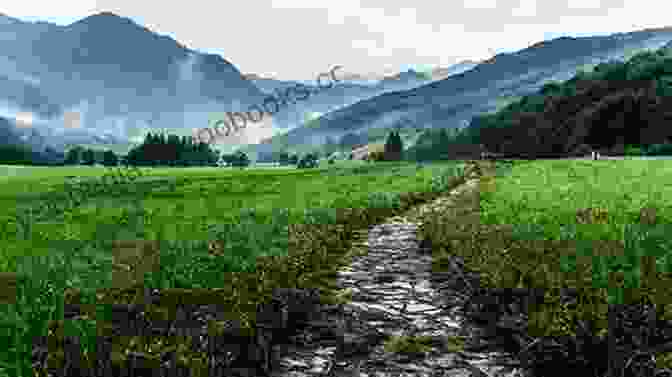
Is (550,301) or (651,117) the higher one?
(651,117)

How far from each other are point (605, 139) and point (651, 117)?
10931 millimetres

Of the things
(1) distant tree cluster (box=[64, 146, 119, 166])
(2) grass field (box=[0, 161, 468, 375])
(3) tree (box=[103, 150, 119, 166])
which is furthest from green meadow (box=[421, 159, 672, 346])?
(1) distant tree cluster (box=[64, 146, 119, 166])

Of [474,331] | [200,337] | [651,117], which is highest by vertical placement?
[651,117]

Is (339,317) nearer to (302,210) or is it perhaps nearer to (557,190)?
(302,210)

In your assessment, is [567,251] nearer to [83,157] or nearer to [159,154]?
[159,154]

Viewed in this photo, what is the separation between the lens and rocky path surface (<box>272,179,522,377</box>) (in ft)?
23.8

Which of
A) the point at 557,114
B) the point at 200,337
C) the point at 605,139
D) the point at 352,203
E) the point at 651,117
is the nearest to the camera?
the point at 200,337

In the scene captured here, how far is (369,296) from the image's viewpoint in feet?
35.2

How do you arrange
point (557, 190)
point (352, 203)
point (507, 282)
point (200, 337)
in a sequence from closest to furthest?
1. point (200, 337)
2. point (507, 282)
3. point (352, 203)
4. point (557, 190)

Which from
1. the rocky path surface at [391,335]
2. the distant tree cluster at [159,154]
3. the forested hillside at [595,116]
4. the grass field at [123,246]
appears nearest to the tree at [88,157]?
the distant tree cluster at [159,154]

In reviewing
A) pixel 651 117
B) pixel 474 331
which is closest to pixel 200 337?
pixel 474 331

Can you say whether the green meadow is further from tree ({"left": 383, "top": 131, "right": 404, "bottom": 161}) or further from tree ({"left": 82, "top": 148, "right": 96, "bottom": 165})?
tree ({"left": 82, "top": 148, "right": 96, "bottom": 165})

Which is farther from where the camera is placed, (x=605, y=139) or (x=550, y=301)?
(x=605, y=139)

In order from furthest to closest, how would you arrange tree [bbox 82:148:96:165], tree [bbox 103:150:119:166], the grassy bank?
tree [bbox 82:148:96:165] < tree [bbox 103:150:119:166] < the grassy bank
